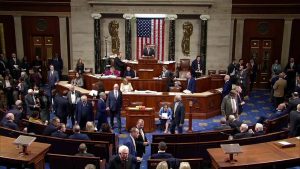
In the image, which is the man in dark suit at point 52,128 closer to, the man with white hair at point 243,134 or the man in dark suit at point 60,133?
the man in dark suit at point 60,133

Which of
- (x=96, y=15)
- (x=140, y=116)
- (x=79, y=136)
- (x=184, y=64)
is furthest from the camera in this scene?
(x=96, y=15)

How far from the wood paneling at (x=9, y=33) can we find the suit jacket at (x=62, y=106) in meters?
8.73

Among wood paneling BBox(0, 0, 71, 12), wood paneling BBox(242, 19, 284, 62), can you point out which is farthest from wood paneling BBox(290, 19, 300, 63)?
wood paneling BBox(0, 0, 71, 12)

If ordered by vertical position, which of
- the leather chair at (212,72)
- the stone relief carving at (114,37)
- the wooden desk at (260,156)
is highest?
the stone relief carving at (114,37)

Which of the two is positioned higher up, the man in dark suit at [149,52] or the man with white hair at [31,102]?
the man in dark suit at [149,52]

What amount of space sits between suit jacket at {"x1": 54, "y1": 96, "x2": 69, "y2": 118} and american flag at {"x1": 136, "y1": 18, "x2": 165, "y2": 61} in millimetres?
7674

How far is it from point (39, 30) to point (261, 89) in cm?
1100

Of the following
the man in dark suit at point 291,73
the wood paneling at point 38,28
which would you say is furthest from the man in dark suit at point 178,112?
the wood paneling at point 38,28

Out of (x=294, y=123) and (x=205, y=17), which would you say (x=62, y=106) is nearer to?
(x=294, y=123)

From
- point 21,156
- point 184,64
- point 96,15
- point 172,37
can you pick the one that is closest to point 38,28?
point 96,15

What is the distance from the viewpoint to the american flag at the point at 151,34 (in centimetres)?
1816

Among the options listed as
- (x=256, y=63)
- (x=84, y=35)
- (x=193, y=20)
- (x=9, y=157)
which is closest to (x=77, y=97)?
(x=9, y=157)

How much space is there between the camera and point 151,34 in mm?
18344

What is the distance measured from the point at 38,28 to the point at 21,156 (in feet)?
41.6
